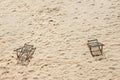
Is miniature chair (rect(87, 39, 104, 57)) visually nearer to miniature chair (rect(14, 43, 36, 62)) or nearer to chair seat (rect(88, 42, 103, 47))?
chair seat (rect(88, 42, 103, 47))

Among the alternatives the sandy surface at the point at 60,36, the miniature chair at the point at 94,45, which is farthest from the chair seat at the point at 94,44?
the sandy surface at the point at 60,36

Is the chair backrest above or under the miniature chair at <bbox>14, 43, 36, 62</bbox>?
above

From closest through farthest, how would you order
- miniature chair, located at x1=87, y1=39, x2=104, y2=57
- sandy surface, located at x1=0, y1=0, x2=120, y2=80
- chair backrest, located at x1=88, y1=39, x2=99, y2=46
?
1. sandy surface, located at x1=0, y1=0, x2=120, y2=80
2. miniature chair, located at x1=87, y1=39, x2=104, y2=57
3. chair backrest, located at x1=88, y1=39, x2=99, y2=46

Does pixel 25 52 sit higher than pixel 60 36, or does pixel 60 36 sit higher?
pixel 60 36

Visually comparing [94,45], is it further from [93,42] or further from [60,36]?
[60,36]

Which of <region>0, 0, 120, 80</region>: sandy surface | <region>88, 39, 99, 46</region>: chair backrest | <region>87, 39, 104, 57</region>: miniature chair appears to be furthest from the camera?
<region>88, 39, 99, 46</region>: chair backrest

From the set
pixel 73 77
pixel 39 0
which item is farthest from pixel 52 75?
pixel 39 0

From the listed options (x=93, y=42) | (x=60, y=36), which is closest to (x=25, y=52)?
(x=60, y=36)

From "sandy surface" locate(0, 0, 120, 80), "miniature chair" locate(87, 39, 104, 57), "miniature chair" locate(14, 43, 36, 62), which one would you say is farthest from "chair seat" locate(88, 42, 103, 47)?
"miniature chair" locate(14, 43, 36, 62)
